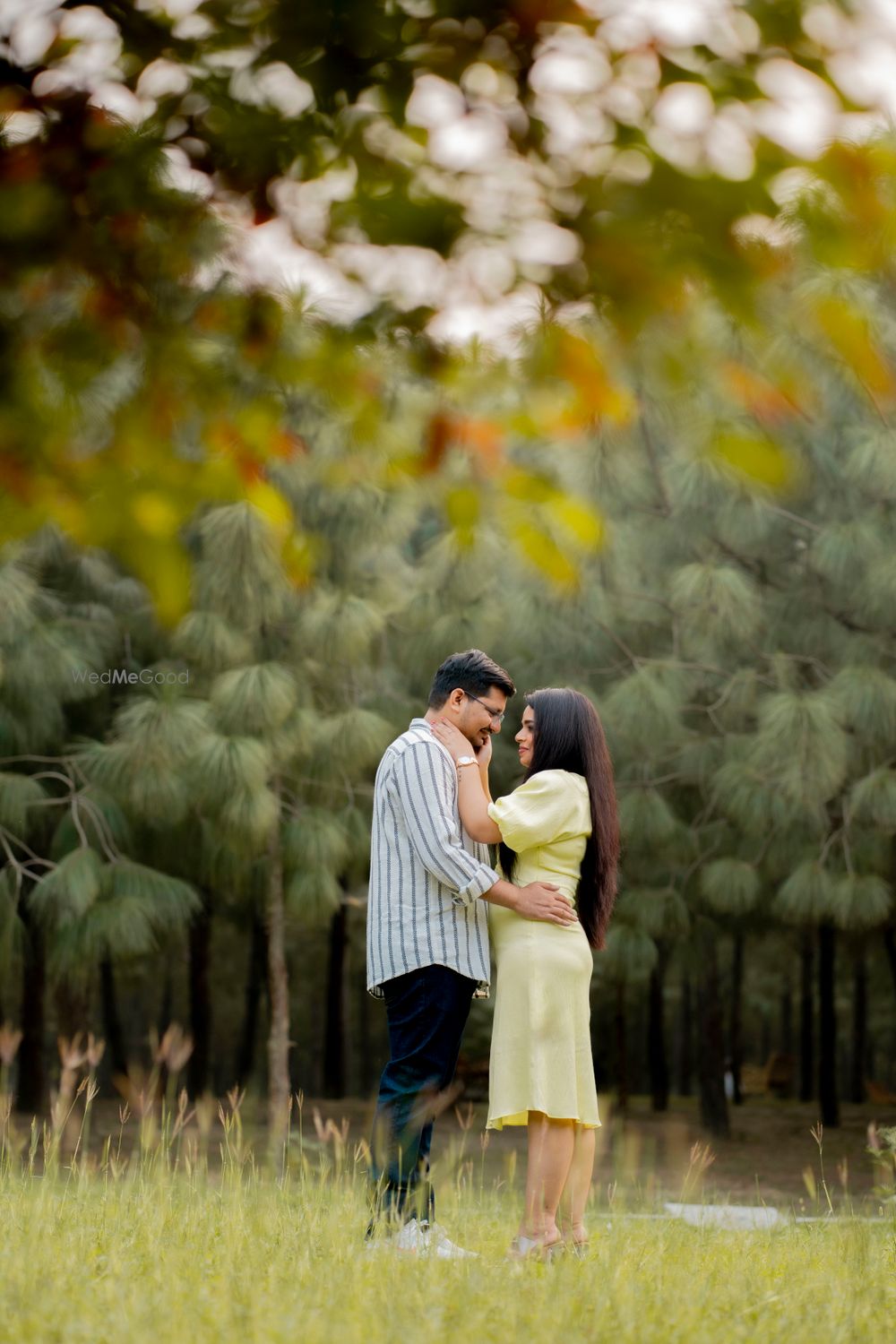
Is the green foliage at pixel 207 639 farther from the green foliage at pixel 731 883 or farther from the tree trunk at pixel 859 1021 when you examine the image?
the tree trunk at pixel 859 1021

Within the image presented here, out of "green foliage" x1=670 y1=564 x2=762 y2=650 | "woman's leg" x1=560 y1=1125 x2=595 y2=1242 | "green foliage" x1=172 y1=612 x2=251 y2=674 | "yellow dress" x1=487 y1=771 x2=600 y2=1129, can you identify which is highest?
"yellow dress" x1=487 y1=771 x2=600 y2=1129

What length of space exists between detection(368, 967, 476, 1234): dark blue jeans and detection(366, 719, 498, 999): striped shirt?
51mm

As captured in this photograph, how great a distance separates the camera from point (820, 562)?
29.3 ft

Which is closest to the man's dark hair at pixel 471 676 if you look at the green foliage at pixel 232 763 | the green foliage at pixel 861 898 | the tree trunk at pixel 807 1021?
the green foliage at pixel 232 763

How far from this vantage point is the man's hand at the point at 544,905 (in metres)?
3.42

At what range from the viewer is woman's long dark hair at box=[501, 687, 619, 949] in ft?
11.6

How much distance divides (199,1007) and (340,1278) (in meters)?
13.3

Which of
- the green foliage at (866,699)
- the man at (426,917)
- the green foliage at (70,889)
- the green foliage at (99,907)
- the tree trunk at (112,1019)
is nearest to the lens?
the man at (426,917)

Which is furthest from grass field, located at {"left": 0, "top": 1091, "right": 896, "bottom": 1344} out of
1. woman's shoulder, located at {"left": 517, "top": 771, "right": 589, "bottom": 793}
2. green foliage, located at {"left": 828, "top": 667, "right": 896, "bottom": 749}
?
green foliage, located at {"left": 828, "top": 667, "right": 896, "bottom": 749}

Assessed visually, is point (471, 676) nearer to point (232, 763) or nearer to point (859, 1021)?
point (232, 763)

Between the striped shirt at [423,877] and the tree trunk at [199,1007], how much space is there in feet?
39.3

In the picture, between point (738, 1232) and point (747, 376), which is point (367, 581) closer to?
point (738, 1232)

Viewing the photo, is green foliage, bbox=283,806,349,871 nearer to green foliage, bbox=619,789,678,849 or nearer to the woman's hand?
green foliage, bbox=619,789,678,849

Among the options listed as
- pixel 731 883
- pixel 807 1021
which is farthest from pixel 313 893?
pixel 807 1021
